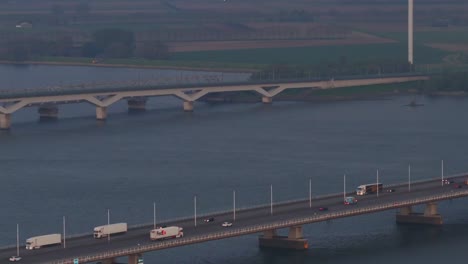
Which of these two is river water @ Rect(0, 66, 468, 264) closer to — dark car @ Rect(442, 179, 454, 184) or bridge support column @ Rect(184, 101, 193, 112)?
bridge support column @ Rect(184, 101, 193, 112)

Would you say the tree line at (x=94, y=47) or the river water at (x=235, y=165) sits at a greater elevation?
the tree line at (x=94, y=47)

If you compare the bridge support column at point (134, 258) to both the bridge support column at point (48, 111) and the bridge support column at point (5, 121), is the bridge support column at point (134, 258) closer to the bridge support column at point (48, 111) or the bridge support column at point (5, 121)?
the bridge support column at point (5, 121)

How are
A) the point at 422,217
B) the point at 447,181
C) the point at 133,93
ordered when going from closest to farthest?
the point at 422,217
the point at 447,181
the point at 133,93

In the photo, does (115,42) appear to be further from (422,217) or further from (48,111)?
(422,217)

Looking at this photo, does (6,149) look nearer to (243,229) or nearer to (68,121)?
(68,121)

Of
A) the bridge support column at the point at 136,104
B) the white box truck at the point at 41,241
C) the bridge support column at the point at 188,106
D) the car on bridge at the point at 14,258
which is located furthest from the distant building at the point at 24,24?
the car on bridge at the point at 14,258


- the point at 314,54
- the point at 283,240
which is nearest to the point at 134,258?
the point at 283,240
